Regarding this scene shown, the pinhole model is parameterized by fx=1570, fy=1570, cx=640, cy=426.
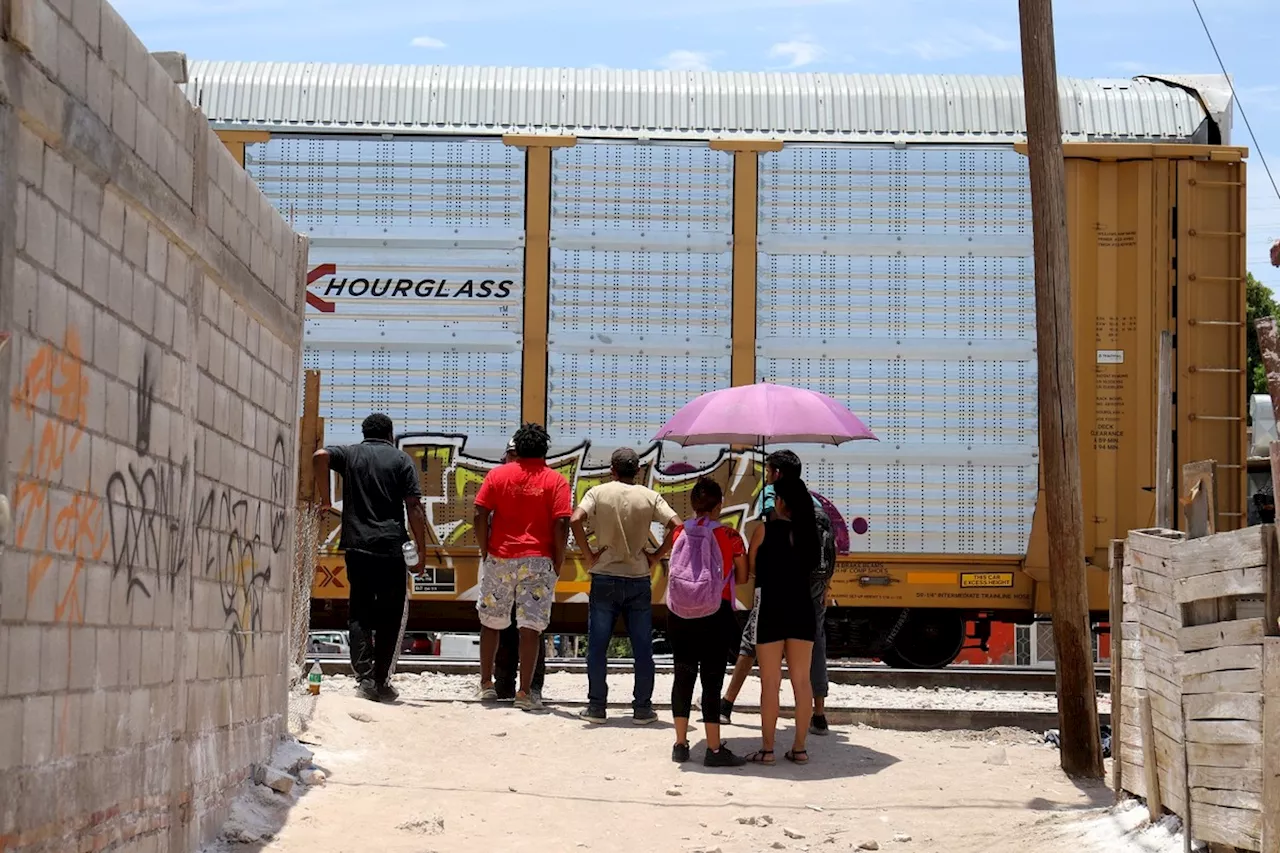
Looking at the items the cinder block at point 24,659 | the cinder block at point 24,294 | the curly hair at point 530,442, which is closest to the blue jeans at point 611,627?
the curly hair at point 530,442

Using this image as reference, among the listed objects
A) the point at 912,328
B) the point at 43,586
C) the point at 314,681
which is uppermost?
the point at 912,328

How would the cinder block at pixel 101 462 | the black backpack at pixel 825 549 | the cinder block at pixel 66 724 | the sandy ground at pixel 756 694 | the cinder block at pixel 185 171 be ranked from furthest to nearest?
the sandy ground at pixel 756 694
the black backpack at pixel 825 549
the cinder block at pixel 185 171
the cinder block at pixel 101 462
the cinder block at pixel 66 724

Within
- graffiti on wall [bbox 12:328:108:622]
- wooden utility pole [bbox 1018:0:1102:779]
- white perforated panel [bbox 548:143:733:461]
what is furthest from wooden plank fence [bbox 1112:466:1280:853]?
white perforated panel [bbox 548:143:733:461]

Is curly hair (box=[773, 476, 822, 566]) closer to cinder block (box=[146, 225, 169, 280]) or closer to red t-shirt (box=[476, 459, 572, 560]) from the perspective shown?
red t-shirt (box=[476, 459, 572, 560])

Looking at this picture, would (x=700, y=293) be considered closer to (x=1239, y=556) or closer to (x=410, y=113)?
(x=410, y=113)

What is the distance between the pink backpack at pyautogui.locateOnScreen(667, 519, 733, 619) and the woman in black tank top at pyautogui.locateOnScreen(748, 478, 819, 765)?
21 centimetres

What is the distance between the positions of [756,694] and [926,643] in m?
2.06

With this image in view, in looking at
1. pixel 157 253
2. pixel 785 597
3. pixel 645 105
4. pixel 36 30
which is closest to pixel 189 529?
pixel 157 253

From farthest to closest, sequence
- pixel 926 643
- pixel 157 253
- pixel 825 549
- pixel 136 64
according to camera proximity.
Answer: pixel 926 643, pixel 825 549, pixel 157 253, pixel 136 64

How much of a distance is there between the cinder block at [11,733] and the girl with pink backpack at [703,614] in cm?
451

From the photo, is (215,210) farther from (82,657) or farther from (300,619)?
(300,619)

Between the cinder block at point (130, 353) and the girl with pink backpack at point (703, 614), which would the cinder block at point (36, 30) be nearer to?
the cinder block at point (130, 353)

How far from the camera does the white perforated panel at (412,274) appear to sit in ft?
37.7

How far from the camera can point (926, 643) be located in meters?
12.1
